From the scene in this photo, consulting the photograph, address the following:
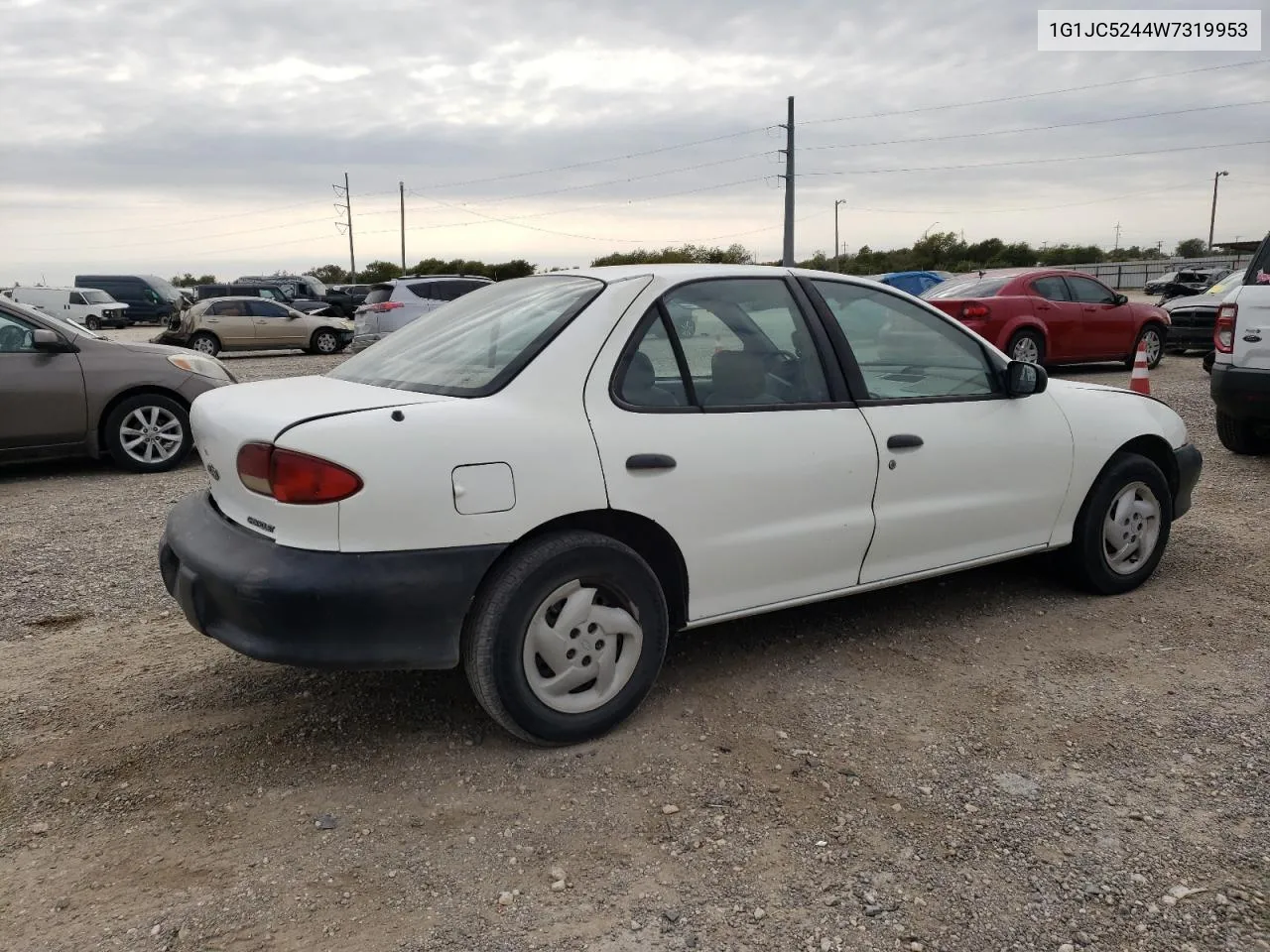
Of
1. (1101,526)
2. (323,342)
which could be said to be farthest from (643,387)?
(323,342)

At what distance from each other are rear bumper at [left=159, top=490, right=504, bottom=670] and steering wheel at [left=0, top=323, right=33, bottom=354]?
5.59 meters

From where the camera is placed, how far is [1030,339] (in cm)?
1324

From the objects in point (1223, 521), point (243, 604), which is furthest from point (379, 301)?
point (243, 604)

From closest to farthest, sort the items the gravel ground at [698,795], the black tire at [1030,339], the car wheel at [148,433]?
the gravel ground at [698,795] → the car wheel at [148,433] → the black tire at [1030,339]

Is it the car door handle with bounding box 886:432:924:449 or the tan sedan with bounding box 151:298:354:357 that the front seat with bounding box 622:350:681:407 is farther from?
the tan sedan with bounding box 151:298:354:357

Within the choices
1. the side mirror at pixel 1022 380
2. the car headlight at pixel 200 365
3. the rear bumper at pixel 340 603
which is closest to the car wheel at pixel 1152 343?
the side mirror at pixel 1022 380

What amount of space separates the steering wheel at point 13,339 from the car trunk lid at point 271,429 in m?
4.89

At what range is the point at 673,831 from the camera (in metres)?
2.75

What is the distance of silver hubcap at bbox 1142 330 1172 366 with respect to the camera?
47.5 feet

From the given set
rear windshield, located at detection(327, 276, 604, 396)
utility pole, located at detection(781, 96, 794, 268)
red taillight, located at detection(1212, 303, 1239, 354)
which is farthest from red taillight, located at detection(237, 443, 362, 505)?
utility pole, located at detection(781, 96, 794, 268)

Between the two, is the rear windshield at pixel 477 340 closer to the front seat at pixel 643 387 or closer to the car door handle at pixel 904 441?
the front seat at pixel 643 387

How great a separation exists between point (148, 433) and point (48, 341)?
3.13ft

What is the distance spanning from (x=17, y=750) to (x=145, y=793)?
0.60 m

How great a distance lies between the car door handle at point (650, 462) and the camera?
3.16 meters
